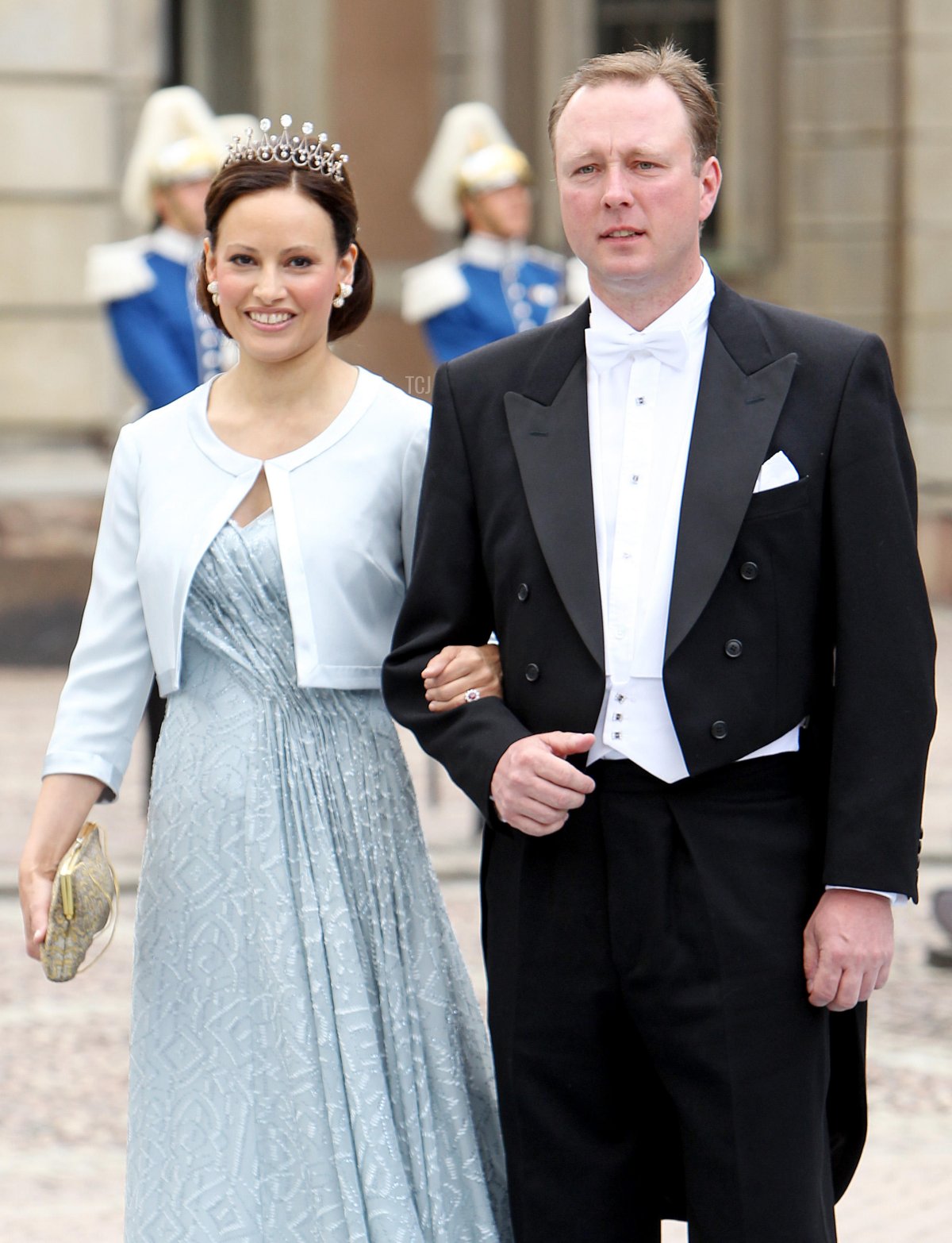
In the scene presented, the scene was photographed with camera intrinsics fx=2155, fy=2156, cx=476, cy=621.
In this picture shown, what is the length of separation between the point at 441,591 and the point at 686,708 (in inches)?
14.0

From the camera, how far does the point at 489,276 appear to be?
21.9 ft

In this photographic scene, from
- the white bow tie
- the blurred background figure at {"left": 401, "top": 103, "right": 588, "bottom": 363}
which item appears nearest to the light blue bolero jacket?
the white bow tie

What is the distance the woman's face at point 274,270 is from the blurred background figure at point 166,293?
3480mm

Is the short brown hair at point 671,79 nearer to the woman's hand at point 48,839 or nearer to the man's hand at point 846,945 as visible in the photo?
the man's hand at point 846,945

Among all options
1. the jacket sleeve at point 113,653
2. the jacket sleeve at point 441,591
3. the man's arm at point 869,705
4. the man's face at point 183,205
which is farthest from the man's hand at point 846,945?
the man's face at point 183,205

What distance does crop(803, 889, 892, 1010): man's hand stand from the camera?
244 cm

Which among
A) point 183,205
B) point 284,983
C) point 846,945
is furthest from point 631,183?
point 183,205

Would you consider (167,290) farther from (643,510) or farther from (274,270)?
(643,510)

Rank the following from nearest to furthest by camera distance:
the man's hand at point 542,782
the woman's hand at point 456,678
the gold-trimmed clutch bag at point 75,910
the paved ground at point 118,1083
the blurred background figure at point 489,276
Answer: the man's hand at point 542,782
the woman's hand at point 456,678
the gold-trimmed clutch bag at point 75,910
the paved ground at point 118,1083
the blurred background figure at point 489,276

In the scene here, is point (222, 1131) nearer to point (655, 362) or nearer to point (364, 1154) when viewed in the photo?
point (364, 1154)

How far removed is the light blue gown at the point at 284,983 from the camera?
2.78 metres

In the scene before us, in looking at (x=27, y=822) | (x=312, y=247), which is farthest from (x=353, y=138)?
(x=312, y=247)

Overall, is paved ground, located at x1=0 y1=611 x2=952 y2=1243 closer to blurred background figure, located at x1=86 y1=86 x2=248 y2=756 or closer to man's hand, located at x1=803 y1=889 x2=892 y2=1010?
man's hand, located at x1=803 y1=889 x2=892 y2=1010

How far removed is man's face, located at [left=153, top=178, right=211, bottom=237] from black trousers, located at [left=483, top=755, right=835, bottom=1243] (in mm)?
4113
